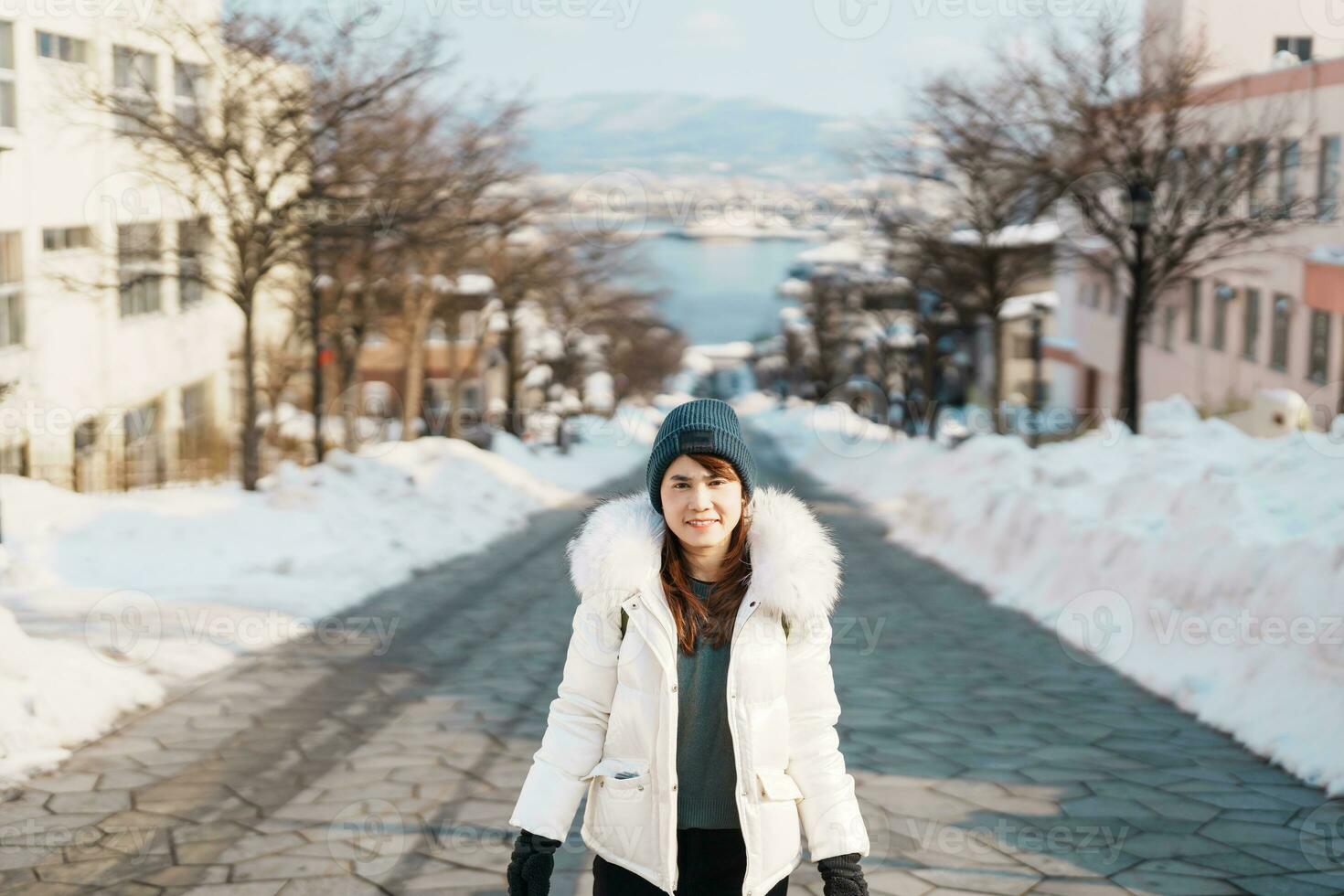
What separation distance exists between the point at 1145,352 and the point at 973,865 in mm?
40247

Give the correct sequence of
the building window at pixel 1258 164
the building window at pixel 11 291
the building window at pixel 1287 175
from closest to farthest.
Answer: the building window at pixel 1287 175 < the building window at pixel 11 291 < the building window at pixel 1258 164

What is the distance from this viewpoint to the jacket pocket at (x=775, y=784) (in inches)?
122

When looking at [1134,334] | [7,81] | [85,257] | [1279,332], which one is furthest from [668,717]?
[1279,332]

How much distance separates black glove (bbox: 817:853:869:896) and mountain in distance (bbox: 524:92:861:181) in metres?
23.7

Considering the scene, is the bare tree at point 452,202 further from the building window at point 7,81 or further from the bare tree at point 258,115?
the building window at point 7,81

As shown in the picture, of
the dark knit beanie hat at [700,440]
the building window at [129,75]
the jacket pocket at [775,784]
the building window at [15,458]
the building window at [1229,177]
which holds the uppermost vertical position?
the building window at [129,75]

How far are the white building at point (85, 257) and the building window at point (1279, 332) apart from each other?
24.0 metres

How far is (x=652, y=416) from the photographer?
85688mm

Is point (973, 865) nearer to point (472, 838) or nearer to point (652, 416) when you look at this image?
point (472, 838)

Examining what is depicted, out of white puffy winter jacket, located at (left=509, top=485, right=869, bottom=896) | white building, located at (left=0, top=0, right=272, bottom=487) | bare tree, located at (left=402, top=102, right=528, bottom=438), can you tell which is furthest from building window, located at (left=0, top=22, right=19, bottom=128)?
white puffy winter jacket, located at (left=509, top=485, right=869, bottom=896)

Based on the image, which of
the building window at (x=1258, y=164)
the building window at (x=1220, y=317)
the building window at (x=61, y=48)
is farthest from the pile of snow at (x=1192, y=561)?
the building window at (x=1220, y=317)

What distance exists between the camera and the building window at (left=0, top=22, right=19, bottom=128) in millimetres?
20062

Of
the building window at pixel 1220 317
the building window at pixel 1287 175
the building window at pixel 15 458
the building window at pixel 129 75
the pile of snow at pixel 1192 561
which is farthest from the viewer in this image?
the building window at pixel 1220 317

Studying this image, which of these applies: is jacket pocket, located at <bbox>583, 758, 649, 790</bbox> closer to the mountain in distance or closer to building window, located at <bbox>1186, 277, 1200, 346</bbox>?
the mountain in distance
